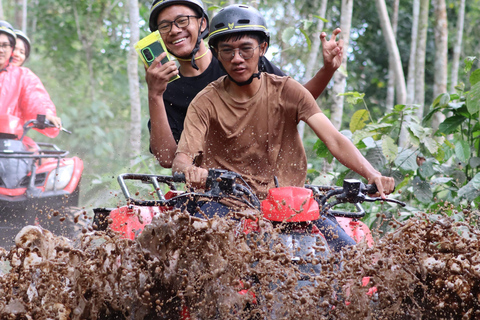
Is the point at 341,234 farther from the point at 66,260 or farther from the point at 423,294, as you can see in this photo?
the point at 66,260

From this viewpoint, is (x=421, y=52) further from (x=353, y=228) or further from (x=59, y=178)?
(x=353, y=228)

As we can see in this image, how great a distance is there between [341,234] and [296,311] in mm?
619

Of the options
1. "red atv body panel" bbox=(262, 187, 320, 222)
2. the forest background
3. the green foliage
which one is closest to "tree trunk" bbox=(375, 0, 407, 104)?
the forest background

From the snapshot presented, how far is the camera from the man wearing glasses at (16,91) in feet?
26.0

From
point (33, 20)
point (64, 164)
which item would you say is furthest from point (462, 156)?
point (33, 20)

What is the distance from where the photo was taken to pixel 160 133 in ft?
13.0

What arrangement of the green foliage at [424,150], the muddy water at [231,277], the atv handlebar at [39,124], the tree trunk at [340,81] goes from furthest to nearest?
the tree trunk at [340,81], the atv handlebar at [39,124], the green foliage at [424,150], the muddy water at [231,277]

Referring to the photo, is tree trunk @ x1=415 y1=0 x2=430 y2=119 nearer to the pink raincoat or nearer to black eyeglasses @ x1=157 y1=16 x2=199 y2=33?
the pink raincoat

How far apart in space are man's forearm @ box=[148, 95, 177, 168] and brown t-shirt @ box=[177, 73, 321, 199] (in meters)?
0.35

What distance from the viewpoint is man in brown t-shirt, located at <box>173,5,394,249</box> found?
353 centimetres

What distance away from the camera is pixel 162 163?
4.08 metres

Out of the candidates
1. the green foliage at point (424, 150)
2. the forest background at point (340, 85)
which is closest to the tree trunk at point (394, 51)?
the forest background at point (340, 85)

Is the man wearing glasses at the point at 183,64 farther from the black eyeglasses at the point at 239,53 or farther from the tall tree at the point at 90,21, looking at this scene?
the tall tree at the point at 90,21

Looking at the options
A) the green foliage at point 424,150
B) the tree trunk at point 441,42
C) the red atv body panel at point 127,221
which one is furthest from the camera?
the tree trunk at point 441,42
